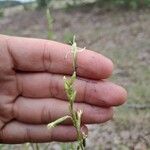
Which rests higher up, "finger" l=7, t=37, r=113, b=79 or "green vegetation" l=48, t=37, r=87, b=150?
"green vegetation" l=48, t=37, r=87, b=150

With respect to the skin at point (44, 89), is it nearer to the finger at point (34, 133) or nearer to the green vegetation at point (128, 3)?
the finger at point (34, 133)

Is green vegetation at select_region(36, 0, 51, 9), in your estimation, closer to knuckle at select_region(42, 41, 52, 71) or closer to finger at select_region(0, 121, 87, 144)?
finger at select_region(0, 121, 87, 144)

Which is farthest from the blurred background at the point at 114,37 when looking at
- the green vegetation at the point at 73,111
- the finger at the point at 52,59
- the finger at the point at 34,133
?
the green vegetation at the point at 73,111

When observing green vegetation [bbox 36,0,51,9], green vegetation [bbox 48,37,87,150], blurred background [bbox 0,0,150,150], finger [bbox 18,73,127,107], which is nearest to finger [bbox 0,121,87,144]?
finger [bbox 18,73,127,107]

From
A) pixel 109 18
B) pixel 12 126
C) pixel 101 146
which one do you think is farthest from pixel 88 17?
pixel 12 126

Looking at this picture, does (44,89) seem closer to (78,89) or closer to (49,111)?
(49,111)

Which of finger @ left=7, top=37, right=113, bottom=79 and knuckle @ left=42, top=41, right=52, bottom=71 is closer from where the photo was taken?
finger @ left=7, top=37, right=113, bottom=79
